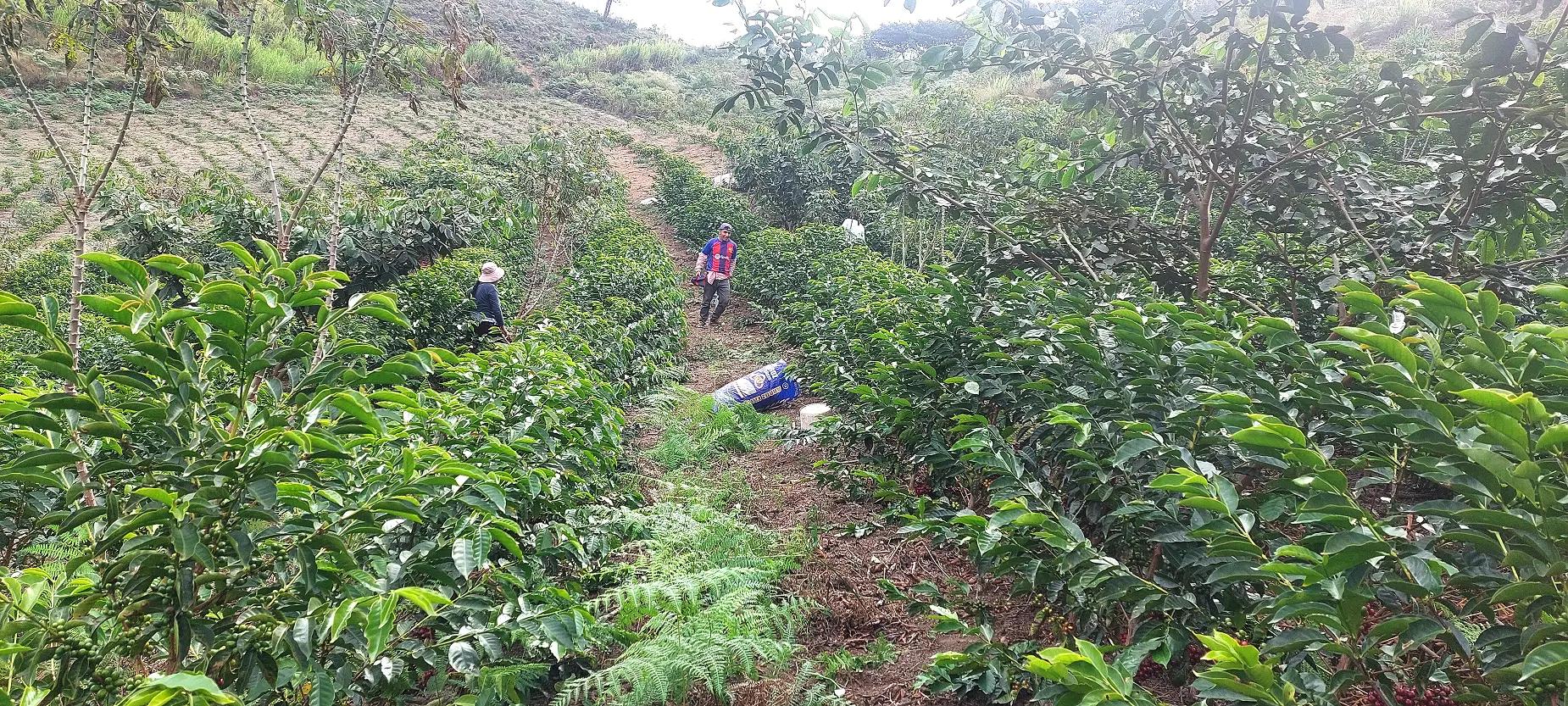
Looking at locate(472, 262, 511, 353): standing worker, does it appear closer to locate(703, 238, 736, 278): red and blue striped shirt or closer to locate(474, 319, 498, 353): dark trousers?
locate(474, 319, 498, 353): dark trousers

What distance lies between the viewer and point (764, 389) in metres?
6.36

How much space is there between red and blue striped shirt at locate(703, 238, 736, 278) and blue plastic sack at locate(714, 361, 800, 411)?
333cm

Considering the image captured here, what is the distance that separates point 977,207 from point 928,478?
1487 millimetres

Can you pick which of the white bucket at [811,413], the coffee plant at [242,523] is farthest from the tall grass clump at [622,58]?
the coffee plant at [242,523]

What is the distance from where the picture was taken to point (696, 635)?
2.44 meters

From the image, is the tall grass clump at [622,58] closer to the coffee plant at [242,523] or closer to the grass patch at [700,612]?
the grass patch at [700,612]

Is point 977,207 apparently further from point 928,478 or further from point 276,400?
point 276,400

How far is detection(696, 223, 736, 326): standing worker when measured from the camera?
9547 millimetres

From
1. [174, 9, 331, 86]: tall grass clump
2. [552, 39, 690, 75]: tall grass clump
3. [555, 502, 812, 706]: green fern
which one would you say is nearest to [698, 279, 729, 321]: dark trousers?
[555, 502, 812, 706]: green fern

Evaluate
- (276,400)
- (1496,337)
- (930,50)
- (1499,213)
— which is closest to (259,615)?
(276,400)

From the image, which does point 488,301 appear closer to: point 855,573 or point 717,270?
point 717,270

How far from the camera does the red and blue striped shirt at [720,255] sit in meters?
9.53

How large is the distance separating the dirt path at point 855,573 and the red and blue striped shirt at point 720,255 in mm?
4577

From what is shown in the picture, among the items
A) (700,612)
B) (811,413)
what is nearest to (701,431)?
(811,413)
